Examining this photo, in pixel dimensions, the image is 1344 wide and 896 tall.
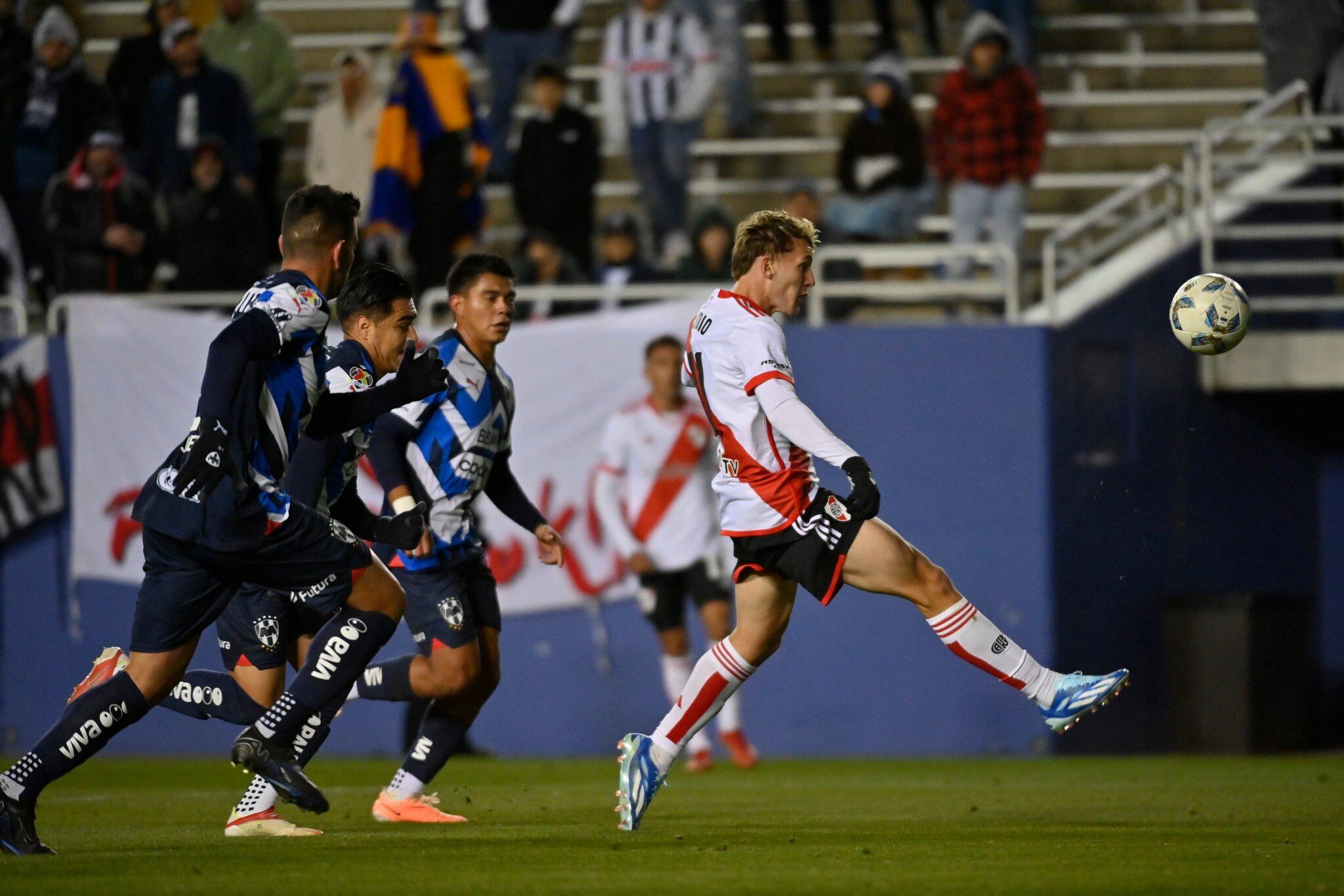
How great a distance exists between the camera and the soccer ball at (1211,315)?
9188 millimetres

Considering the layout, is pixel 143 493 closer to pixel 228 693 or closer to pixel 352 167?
pixel 228 693

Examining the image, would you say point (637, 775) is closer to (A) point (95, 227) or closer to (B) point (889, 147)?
(B) point (889, 147)

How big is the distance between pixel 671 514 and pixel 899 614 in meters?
1.93

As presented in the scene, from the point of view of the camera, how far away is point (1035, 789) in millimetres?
10477

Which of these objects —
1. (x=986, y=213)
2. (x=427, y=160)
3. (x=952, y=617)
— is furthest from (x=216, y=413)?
(x=986, y=213)

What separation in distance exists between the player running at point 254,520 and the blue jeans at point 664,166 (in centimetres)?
866

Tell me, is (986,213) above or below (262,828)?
above

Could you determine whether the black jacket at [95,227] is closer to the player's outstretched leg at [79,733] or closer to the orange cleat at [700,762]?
the orange cleat at [700,762]

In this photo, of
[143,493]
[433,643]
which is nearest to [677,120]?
[433,643]

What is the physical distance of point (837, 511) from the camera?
25.0 feet

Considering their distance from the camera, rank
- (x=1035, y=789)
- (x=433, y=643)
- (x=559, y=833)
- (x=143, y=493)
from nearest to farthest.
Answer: (x=143, y=493)
(x=559, y=833)
(x=433, y=643)
(x=1035, y=789)

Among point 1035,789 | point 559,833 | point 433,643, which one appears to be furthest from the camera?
point 1035,789

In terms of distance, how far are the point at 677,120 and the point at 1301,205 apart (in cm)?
468

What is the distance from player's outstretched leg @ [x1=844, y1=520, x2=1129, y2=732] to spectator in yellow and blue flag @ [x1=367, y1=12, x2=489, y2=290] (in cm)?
803
